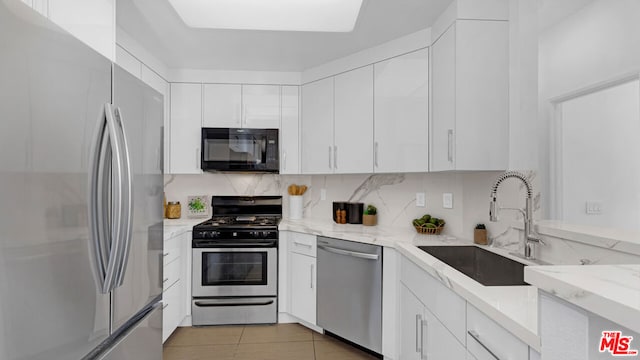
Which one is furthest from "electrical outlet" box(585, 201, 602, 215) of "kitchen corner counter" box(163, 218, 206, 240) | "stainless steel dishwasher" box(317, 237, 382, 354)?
"kitchen corner counter" box(163, 218, 206, 240)

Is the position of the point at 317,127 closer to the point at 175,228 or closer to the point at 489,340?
the point at 175,228

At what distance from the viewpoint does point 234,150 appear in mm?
2910

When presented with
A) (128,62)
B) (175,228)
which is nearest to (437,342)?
(175,228)

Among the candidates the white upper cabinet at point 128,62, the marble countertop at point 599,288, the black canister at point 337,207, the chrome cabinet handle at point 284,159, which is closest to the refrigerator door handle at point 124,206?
the marble countertop at point 599,288

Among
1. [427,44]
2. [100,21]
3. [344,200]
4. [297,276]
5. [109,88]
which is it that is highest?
[427,44]

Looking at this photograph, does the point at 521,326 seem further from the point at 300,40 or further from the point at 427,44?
the point at 300,40

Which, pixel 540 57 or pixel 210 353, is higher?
pixel 540 57

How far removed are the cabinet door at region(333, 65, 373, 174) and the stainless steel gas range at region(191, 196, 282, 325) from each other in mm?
884

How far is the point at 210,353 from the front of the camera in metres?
2.33

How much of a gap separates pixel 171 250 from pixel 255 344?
0.98 meters

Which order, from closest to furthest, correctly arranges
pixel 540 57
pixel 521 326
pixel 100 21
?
pixel 521 326, pixel 100 21, pixel 540 57

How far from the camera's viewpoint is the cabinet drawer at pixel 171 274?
232 cm

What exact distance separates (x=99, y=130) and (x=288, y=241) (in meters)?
1.99

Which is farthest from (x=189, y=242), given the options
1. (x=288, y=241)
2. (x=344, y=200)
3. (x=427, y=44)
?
(x=427, y=44)
